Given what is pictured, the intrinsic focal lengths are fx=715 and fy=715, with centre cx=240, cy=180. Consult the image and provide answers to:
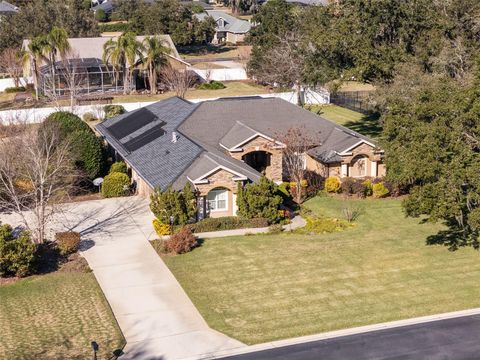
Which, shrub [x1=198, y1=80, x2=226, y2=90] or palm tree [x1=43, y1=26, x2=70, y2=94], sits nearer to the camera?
palm tree [x1=43, y1=26, x2=70, y2=94]

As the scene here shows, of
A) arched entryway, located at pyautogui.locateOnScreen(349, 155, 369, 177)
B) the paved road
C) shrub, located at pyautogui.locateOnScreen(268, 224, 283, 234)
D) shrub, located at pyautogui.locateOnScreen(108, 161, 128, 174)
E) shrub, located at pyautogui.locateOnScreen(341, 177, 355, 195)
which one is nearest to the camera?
the paved road

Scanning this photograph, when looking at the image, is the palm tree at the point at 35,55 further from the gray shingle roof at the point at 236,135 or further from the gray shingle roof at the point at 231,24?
the gray shingle roof at the point at 231,24

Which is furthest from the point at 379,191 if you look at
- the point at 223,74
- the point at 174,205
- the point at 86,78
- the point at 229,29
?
the point at 229,29

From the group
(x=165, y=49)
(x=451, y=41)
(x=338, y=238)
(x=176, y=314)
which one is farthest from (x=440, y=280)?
(x=165, y=49)

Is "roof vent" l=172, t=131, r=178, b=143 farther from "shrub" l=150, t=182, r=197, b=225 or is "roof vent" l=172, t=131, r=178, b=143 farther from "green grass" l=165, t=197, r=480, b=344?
"green grass" l=165, t=197, r=480, b=344

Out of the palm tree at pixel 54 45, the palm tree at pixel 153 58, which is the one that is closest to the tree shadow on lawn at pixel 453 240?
the palm tree at pixel 153 58

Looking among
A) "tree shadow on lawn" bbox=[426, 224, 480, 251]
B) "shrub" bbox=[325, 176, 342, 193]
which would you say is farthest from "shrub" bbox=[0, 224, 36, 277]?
"shrub" bbox=[325, 176, 342, 193]

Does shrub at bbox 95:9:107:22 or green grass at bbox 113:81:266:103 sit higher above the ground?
shrub at bbox 95:9:107:22
